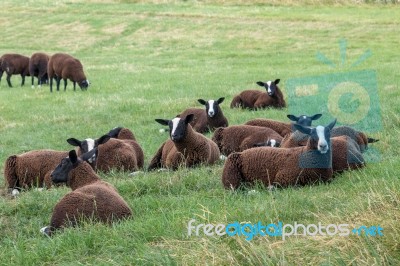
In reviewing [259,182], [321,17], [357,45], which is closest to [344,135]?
[259,182]

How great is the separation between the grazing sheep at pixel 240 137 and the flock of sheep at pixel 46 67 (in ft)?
45.3

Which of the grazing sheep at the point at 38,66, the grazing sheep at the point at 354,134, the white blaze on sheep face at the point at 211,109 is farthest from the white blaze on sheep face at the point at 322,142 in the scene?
the grazing sheep at the point at 38,66

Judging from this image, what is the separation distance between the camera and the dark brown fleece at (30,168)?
11102 mm

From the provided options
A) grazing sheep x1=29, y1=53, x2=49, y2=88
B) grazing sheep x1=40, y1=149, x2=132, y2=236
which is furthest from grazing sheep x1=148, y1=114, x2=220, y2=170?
grazing sheep x1=29, y1=53, x2=49, y2=88

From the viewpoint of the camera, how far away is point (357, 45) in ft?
127

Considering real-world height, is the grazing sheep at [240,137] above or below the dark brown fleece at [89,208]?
below

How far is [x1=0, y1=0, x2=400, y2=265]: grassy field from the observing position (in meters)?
5.37

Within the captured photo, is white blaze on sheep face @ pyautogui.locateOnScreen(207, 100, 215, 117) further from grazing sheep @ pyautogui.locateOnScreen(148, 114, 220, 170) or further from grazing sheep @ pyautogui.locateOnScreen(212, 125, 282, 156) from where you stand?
grazing sheep @ pyautogui.locateOnScreen(148, 114, 220, 170)

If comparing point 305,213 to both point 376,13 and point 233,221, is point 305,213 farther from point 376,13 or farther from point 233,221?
point 376,13

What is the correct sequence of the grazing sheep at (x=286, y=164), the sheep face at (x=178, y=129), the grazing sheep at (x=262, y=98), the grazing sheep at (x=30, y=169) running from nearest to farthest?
the grazing sheep at (x=286, y=164), the grazing sheep at (x=30, y=169), the sheep face at (x=178, y=129), the grazing sheep at (x=262, y=98)

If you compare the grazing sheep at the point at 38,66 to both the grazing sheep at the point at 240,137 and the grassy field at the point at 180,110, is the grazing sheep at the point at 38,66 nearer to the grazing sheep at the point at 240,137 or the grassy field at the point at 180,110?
the grassy field at the point at 180,110

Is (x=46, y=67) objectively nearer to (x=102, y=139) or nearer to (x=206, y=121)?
(x=206, y=121)

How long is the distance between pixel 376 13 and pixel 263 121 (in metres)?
41.9

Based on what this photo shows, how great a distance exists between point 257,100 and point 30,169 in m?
8.32
